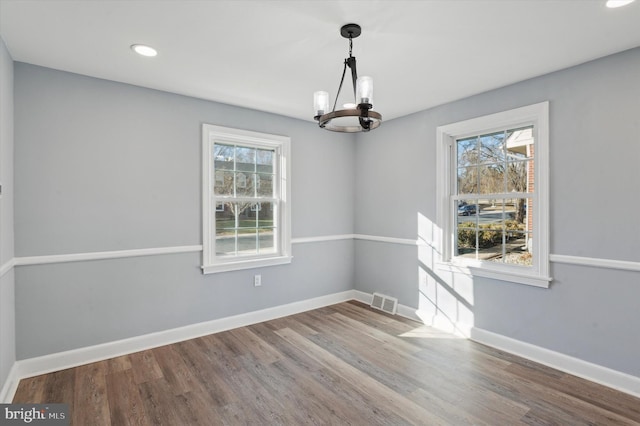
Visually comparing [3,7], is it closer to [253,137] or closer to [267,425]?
[253,137]

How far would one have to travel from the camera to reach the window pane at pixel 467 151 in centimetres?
350

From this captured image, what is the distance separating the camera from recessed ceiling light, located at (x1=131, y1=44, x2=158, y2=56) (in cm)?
234

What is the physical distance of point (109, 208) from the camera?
295cm

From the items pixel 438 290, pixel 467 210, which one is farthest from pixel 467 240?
pixel 438 290

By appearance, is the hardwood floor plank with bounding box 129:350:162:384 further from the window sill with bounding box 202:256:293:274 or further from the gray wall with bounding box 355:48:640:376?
the gray wall with bounding box 355:48:640:376

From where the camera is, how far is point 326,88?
316 cm

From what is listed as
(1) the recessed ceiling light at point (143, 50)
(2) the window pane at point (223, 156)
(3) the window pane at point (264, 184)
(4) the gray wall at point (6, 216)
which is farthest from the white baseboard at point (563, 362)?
(4) the gray wall at point (6, 216)

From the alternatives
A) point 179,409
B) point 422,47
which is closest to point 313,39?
point 422,47

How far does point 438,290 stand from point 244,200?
8.19ft

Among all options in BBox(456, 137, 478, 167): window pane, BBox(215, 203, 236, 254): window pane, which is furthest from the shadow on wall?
BBox(215, 203, 236, 254): window pane

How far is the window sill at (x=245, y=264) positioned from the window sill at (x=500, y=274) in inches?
74.3

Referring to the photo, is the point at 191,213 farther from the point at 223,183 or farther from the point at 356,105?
the point at 356,105

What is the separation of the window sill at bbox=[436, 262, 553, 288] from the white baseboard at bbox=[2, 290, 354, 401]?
6.11ft

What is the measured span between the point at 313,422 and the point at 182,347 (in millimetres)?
1703
